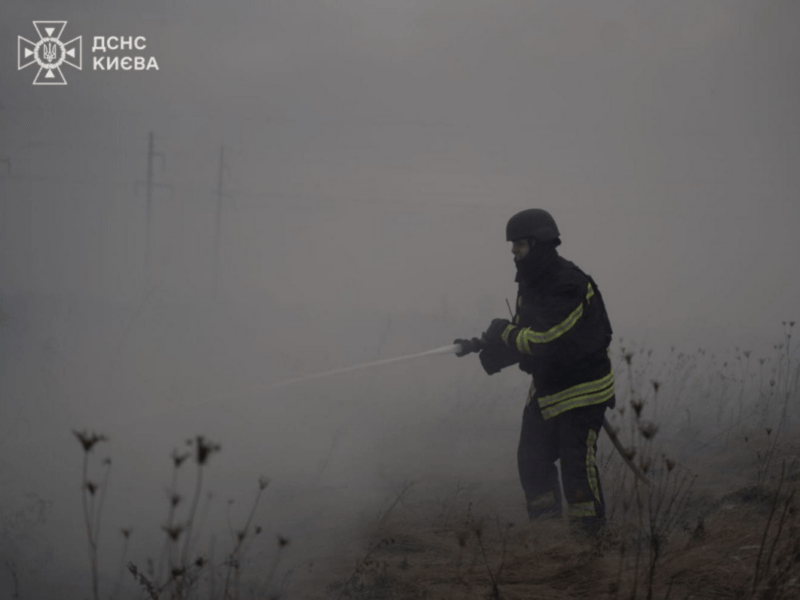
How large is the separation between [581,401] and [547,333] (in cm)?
43

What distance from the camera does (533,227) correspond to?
436 centimetres

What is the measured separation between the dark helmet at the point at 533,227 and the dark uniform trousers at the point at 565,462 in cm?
100

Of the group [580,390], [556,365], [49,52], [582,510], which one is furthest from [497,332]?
[49,52]

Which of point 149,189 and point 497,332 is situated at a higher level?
point 149,189

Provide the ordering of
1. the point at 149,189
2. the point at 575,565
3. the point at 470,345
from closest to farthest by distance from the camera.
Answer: the point at 575,565
the point at 470,345
the point at 149,189

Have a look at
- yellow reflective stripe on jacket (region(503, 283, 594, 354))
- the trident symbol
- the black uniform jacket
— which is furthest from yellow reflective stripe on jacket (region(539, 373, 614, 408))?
the trident symbol

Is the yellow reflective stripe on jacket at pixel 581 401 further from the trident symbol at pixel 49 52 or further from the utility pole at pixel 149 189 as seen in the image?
the utility pole at pixel 149 189

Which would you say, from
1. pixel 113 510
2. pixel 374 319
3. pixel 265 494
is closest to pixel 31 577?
pixel 113 510

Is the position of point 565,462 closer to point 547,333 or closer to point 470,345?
point 547,333

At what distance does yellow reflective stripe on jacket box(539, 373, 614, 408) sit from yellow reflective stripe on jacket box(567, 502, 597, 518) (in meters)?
0.58

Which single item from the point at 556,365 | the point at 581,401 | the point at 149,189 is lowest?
the point at 581,401

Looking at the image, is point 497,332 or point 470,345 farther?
point 470,345

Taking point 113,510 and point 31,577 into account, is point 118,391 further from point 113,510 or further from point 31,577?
point 31,577

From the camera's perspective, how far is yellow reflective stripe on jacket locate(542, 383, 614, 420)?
4145 mm
